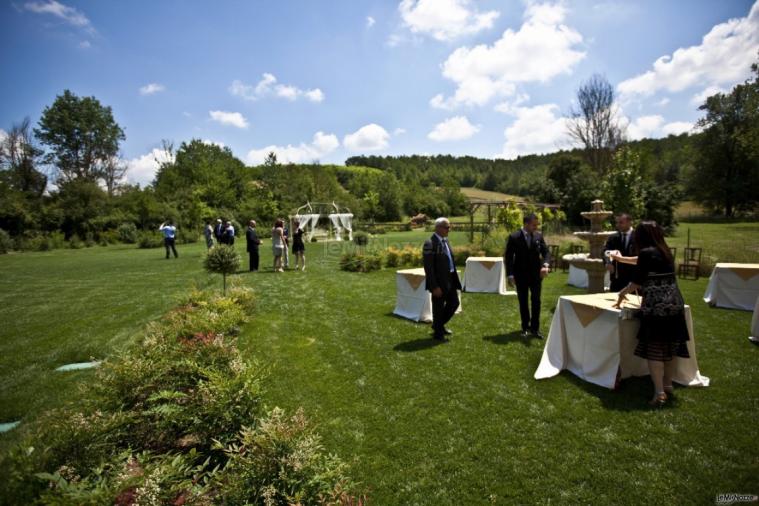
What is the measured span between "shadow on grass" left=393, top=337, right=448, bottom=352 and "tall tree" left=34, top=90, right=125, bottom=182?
5550cm

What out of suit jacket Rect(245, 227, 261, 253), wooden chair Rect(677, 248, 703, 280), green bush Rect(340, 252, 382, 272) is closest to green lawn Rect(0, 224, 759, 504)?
wooden chair Rect(677, 248, 703, 280)

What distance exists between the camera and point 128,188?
154 ft

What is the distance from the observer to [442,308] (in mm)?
6223

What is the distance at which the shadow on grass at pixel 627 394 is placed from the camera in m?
3.92

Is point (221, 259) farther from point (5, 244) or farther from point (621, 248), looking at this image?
point (5, 244)

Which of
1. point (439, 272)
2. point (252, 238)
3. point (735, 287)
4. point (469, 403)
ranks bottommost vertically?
point (469, 403)

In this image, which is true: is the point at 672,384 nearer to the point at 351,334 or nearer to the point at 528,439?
the point at 528,439

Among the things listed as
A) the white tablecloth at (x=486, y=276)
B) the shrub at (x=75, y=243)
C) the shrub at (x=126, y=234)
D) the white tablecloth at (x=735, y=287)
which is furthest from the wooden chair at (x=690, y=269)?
the shrub at (x=75, y=243)

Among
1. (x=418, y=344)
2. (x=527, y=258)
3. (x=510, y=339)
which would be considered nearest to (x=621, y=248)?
(x=527, y=258)

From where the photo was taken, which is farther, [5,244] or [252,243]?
[5,244]

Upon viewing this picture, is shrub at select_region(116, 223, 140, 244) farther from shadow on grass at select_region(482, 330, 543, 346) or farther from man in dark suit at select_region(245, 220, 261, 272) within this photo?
shadow on grass at select_region(482, 330, 543, 346)

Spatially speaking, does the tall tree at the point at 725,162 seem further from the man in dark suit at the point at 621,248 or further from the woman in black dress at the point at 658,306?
the woman in black dress at the point at 658,306

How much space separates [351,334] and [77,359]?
4.49 m

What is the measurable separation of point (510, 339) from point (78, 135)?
205 feet
